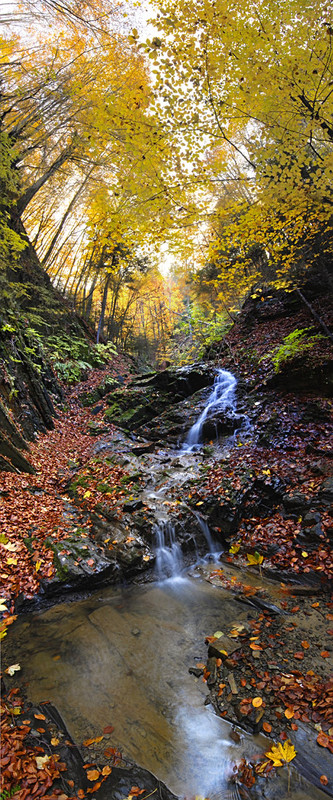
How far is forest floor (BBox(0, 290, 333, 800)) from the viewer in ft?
8.50

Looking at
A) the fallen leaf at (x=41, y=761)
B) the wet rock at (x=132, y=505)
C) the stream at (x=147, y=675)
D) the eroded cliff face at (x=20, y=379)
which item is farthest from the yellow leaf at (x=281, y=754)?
the eroded cliff face at (x=20, y=379)

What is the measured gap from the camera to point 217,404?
34.7ft

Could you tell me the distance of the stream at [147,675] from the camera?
2.54 metres

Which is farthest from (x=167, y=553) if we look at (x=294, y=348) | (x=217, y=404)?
(x=294, y=348)

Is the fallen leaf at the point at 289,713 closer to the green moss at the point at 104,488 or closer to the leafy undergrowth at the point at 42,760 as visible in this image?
the leafy undergrowth at the point at 42,760

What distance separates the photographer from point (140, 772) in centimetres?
246

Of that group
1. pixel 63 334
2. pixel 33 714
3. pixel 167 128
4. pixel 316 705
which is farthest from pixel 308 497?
pixel 63 334

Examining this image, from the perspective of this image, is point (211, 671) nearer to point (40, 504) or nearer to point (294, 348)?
point (40, 504)

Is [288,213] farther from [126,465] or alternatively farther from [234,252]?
[234,252]

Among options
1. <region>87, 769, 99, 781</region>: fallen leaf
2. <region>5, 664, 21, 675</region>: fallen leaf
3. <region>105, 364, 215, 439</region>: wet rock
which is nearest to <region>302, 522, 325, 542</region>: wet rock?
<region>87, 769, 99, 781</region>: fallen leaf

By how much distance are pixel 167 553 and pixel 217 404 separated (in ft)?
18.9

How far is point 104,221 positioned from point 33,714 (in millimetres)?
6965

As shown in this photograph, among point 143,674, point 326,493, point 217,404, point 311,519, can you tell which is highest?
point 217,404

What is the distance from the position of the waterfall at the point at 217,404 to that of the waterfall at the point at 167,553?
3.66m
